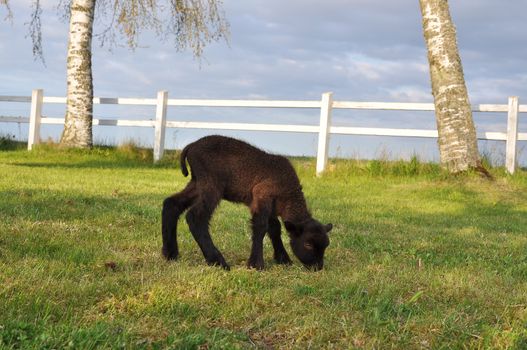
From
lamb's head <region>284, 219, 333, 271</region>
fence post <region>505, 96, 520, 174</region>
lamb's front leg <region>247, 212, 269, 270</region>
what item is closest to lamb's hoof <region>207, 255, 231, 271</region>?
lamb's front leg <region>247, 212, 269, 270</region>

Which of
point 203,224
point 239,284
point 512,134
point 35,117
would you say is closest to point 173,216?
point 203,224

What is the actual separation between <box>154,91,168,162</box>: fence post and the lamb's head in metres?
13.9

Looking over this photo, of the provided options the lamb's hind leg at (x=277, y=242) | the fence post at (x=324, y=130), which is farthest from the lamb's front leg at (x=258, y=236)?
the fence post at (x=324, y=130)

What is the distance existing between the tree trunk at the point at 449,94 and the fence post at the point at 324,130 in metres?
3.08

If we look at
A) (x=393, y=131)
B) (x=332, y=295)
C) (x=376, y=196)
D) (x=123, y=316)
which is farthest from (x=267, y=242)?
(x=393, y=131)

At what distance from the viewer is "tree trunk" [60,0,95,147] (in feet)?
62.7

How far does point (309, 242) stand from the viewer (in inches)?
218

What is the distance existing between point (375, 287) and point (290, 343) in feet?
4.66

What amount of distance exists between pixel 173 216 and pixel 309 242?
1.20m

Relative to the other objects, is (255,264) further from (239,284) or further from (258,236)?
(239,284)

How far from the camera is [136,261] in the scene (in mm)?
5320

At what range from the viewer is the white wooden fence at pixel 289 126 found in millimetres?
15281

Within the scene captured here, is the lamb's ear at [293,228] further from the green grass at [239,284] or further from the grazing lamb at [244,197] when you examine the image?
the green grass at [239,284]

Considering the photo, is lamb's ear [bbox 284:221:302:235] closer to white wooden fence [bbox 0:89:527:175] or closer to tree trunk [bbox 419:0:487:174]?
tree trunk [bbox 419:0:487:174]
